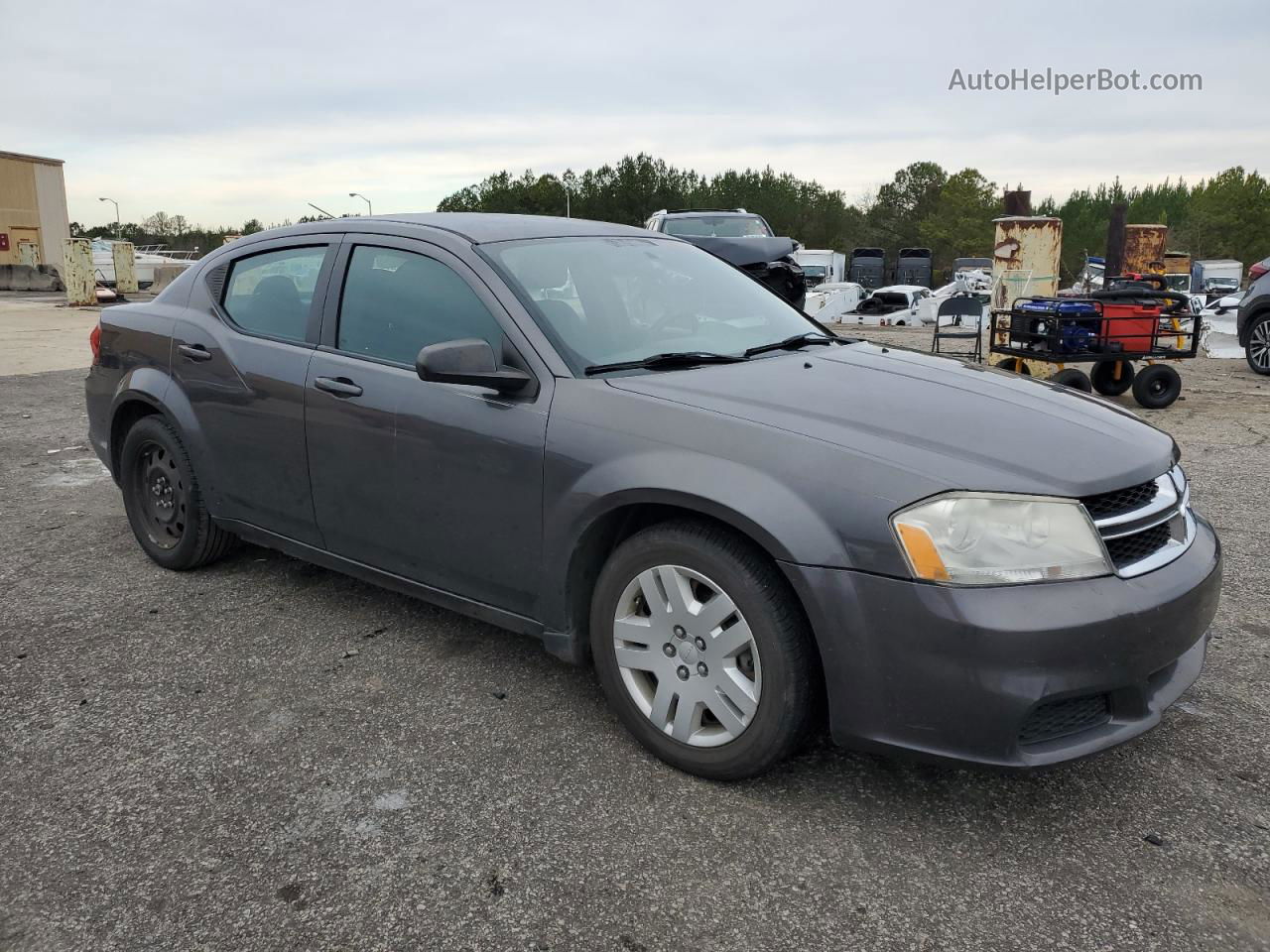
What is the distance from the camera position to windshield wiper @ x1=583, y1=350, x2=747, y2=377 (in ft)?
10.1

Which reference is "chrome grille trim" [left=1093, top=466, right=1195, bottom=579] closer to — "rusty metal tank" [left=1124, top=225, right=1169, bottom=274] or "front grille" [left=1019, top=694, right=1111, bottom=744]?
"front grille" [left=1019, top=694, right=1111, bottom=744]

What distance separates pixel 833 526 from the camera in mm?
2428

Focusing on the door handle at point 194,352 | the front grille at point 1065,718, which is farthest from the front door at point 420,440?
the front grille at point 1065,718

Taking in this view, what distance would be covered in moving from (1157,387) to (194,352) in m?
8.74

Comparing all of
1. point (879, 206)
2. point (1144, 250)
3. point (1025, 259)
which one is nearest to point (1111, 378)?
point (1025, 259)

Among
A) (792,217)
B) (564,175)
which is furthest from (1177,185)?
(564,175)

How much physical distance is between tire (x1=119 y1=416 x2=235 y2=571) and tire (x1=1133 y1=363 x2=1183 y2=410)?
849cm

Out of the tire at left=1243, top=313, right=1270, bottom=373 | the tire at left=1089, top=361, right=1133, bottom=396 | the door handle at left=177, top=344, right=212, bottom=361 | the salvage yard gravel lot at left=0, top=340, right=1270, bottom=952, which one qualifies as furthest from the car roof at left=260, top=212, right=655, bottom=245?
the tire at left=1243, top=313, right=1270, bottom=373

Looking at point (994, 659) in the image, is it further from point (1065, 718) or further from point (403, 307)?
point (403, 307)

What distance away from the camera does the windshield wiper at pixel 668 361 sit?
3.07 metres

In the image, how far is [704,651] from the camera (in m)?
2.68

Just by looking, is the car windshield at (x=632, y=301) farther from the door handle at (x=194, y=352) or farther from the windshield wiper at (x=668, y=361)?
the door handle at (x=194, y=352)

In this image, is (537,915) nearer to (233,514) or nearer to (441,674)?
(441,674)

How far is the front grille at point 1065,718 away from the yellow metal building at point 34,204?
4678cm
